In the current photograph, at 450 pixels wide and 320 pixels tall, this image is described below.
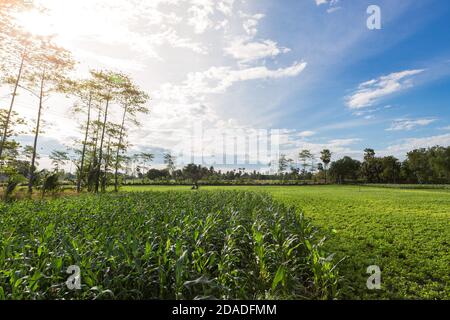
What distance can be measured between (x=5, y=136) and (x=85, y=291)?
20.5 meters

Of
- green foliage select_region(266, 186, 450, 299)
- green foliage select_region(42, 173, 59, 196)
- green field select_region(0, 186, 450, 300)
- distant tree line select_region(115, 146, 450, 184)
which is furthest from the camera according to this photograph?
distant tree line select_region(115, 146, 450, 184)

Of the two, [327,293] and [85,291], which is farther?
[327,293]

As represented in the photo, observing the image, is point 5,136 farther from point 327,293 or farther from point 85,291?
point 327,293

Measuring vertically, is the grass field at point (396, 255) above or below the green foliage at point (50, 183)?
below

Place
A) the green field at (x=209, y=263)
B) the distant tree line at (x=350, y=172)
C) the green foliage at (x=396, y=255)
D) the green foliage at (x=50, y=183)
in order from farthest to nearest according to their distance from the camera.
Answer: the distant tree line at (x=350, y=172)
the green foliage at (x=50, y=183)
the green foliage at (x=396, y=255)
the green field at (x=209, y=263)

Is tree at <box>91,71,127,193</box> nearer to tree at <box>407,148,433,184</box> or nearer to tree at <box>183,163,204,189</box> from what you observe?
tree at <box>183,163,204,189</box>

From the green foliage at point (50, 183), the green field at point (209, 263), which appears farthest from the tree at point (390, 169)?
the green foliage at point (50, 183)

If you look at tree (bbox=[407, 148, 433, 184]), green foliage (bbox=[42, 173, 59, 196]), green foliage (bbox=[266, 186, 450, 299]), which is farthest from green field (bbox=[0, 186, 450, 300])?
tree (bbox=[407, 148, 433, 184])

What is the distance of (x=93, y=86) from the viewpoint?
90.7 feet

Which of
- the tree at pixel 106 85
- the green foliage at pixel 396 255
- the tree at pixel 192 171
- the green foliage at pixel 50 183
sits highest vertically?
the tree at pixel 106 85

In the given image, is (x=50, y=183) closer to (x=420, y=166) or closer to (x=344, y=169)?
(x=344, y=169)

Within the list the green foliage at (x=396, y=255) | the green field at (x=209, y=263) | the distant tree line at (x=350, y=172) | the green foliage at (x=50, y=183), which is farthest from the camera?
the distant tree line at (x=350, y=172)

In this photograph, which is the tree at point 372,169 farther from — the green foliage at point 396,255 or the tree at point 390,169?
the green foliage at point 396,255
